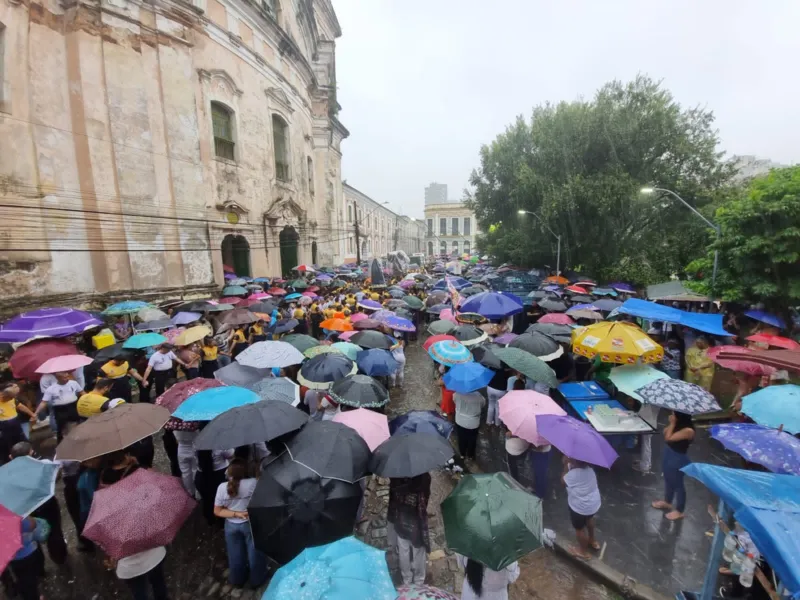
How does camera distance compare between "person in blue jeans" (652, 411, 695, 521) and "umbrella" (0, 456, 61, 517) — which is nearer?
"umbrella" (0, 456, 61, 517)

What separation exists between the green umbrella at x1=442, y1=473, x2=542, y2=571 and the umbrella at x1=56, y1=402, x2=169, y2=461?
296cm

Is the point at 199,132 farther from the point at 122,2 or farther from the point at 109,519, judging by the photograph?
the point at 109,519

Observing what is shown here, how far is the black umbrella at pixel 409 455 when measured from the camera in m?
3.33

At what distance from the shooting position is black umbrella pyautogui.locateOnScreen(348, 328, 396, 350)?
7.12 meters

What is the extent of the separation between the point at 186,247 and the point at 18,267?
4.60m

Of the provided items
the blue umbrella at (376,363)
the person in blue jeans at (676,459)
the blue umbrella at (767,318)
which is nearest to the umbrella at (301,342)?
the blue umbrella at (376,363)

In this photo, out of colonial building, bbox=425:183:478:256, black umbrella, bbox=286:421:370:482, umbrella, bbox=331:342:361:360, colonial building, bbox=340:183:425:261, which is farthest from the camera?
colonial building, bbox=425:183:478:256

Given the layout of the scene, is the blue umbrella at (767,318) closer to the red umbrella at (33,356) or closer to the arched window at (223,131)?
the red umbrella at (33,356)

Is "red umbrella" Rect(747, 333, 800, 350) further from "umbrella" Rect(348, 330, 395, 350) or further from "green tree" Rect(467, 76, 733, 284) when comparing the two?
"green tree" Rect(467, 76, 733, 284)

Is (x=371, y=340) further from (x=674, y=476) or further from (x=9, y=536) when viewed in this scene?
(x=9, y=536)

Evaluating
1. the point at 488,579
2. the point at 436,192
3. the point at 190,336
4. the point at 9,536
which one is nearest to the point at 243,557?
the point at 9,536

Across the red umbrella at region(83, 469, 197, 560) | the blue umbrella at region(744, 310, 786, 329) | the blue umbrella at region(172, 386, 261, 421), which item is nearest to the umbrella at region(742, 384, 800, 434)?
the blue umbrella at region(744, 310, 786, 329)

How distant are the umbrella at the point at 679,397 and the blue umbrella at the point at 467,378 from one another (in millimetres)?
2033

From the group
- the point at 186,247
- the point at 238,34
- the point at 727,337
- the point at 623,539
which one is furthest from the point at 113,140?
the point at 727,337
